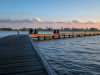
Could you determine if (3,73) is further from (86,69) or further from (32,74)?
(86,69)

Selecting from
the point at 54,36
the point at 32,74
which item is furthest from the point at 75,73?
the point at 54,36

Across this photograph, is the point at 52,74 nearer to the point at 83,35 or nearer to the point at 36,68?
the point at 36,68

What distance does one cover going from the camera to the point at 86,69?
45.5 ft

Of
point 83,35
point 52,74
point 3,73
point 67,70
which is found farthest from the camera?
point 83,35

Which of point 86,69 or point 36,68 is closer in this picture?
point 36,68

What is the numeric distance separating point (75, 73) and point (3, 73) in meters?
6.56

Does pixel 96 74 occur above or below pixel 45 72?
below

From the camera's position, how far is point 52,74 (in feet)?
22.6

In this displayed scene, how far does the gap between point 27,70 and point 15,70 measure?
505mm

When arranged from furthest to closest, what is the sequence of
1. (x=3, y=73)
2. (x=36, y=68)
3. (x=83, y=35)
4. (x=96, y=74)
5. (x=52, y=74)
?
(x=83, y=35) → (x=96, y=74) → (x=36, y=68) → (x=3, y=73) → (x=52, y=74)

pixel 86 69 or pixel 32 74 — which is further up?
pixel 32 74

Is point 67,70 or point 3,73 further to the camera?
point 67,70

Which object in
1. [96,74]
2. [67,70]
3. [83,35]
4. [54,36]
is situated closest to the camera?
[96,74]

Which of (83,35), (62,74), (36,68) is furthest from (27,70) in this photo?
(83,35)
